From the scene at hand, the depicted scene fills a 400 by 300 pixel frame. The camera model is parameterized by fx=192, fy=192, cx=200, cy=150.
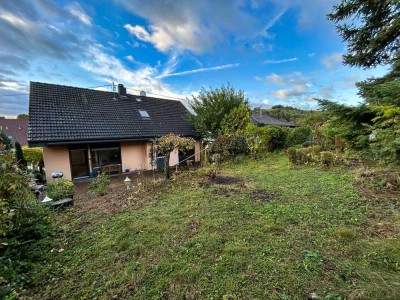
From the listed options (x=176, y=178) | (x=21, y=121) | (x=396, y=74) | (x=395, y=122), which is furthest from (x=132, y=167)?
(x=21, y=121)

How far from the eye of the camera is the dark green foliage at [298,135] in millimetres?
12774

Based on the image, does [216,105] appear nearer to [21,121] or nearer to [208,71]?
[208,71]

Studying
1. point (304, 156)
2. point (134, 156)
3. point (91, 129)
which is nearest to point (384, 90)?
point (304, 156)

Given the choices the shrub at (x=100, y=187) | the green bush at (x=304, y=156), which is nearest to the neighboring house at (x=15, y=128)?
the shrub at (x=100, y=187)

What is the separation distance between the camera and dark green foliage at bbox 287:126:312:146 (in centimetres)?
1277

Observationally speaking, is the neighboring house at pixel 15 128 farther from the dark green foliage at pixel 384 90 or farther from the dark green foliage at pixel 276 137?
the dark green foliage at pixel 384 90

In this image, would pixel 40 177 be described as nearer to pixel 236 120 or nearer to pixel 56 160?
pixel 56 160

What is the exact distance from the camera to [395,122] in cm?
362

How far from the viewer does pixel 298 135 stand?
13.0 m

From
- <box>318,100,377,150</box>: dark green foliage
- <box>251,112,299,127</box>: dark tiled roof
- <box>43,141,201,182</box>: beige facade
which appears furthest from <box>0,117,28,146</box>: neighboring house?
<box>318,100,377,150</box>: dark green foliage

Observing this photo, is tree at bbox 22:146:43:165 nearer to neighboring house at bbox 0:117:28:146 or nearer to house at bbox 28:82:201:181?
house at bbox 28:82:201:181

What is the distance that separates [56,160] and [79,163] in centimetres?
109

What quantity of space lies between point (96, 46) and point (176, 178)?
974 centimetres

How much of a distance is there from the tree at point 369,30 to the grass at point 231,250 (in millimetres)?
5457
